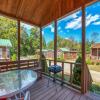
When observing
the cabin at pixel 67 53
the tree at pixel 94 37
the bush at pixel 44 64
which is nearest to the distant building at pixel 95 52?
the tree at pixel 94 37

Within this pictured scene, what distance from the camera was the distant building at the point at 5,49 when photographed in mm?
5180

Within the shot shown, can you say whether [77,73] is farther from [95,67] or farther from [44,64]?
[44,64]

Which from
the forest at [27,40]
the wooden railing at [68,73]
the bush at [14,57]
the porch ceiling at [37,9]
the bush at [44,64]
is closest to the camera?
the wooden railing at [68,73]

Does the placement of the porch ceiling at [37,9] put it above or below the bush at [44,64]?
above

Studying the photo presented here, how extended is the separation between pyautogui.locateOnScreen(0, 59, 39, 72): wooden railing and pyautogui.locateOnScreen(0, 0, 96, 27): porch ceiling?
172cm

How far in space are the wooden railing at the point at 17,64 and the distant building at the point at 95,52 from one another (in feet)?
9.37

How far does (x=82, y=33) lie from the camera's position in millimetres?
3879

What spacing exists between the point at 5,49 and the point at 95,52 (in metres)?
3.31

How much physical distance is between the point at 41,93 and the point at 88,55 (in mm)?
1683

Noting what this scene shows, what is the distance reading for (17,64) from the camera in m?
5.47

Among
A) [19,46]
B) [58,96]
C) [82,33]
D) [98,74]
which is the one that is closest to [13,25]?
[19,46]

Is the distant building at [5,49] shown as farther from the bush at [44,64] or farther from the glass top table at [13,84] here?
the glass top table at [13,84]

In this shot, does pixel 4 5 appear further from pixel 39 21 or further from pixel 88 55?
pixel 88 55

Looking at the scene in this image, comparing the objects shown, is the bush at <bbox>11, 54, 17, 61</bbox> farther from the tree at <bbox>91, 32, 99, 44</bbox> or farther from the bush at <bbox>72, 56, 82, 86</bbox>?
the tree at <bbox>91, 32, 99, 44</bbox>
